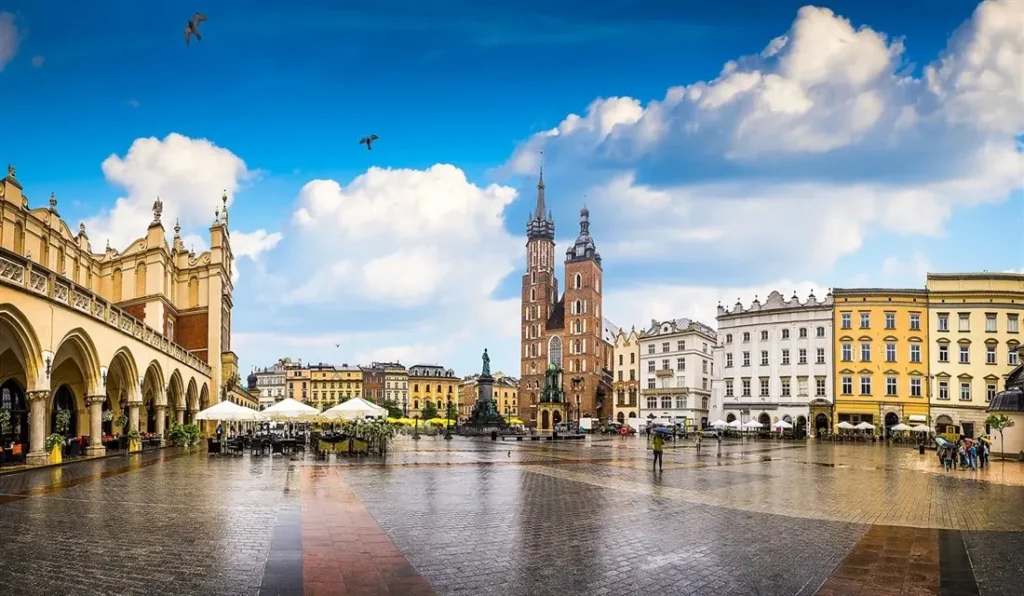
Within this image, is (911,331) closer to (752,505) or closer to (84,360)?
(752,505)

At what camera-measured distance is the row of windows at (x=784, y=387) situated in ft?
242

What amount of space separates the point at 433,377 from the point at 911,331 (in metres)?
110

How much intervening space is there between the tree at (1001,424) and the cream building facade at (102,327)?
4000 cm

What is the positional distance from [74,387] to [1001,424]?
4506 cm

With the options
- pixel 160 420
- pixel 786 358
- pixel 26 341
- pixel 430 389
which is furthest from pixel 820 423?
pixel 430 389

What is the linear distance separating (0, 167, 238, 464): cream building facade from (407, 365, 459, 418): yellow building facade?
97301mm

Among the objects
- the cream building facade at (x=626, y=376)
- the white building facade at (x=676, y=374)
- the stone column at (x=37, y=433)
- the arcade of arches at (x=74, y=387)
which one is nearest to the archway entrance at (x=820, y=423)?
the white building facade at (x=676, y=374)

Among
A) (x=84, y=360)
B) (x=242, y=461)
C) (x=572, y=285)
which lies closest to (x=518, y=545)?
(x=242, y=461)

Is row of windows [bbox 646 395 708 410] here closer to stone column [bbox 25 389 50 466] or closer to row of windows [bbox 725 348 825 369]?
row of windows [bbox 725 348 825 369]

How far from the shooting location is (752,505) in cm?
1750

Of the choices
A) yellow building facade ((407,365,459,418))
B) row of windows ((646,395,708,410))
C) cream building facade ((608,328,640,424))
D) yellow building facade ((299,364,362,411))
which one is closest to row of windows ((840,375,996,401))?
row of windows ((646,395,708,410))

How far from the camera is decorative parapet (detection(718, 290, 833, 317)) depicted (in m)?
74.1

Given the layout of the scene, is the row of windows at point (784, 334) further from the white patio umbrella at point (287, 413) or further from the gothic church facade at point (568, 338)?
the white patio umbrella at point (287, 413)

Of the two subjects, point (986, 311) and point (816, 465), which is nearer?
point (816, 465)
